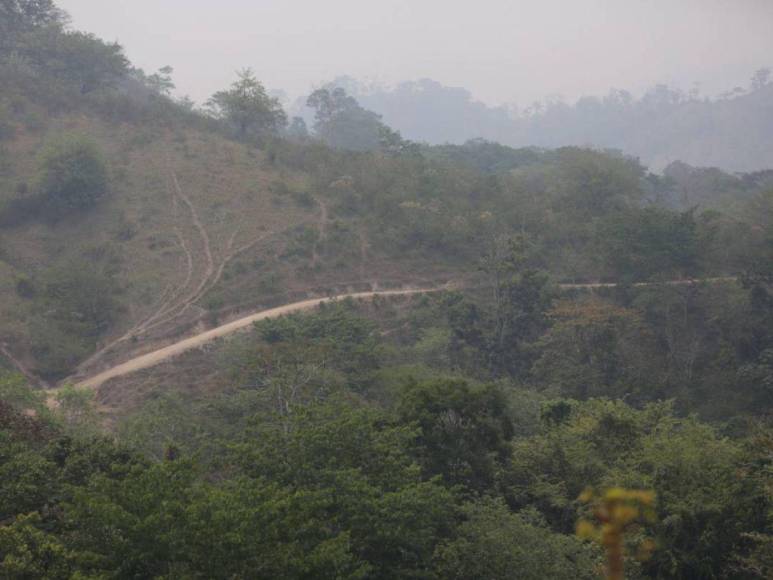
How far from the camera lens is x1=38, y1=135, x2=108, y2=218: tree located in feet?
101

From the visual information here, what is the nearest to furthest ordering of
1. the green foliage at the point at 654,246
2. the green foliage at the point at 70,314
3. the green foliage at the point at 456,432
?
the green foliage at the point at 456,432 → the green foliage at the point at 70,314 → the green foliage at the point at 654,246

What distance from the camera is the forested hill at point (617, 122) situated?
106 metres

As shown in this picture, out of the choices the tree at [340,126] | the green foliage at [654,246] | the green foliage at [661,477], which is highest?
the tree at [340,126]

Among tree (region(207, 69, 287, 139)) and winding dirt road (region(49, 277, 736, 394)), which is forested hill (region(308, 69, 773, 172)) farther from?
winding dirt road (region(49, 277, 736, 394))

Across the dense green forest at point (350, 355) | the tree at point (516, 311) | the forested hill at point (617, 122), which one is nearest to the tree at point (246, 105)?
the dense green forest at point (350, 355)

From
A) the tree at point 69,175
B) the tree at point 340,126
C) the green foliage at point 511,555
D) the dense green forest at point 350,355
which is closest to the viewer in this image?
the dense green forest at point 350,355

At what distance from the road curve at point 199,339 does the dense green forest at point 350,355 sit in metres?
0.48

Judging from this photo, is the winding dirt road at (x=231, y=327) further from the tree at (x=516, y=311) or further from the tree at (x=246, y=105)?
the tree at (x=246, y=105)

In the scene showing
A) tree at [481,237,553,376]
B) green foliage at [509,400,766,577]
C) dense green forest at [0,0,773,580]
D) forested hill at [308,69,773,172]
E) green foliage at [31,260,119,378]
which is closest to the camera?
dense green forest at [0,0,773,580]

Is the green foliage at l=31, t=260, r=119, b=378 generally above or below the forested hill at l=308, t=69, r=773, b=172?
below

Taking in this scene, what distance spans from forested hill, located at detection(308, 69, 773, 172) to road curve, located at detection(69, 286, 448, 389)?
80.8 metres

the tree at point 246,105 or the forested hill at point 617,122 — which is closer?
the tree at point 246,105

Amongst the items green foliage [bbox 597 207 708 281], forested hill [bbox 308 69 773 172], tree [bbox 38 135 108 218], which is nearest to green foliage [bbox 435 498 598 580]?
green foliage [bbox 597 207 708 281]

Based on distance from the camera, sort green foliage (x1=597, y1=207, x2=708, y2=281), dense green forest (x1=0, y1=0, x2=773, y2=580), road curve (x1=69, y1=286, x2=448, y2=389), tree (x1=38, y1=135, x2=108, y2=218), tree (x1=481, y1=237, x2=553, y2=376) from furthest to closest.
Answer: tree (x1=38, y1=135, x2=108, y2=218), green foliage (x1=597, y1=207, x2=708, y2=281), tree (x1=481, y1=237, x2=553, y2=376), road curve (x1=69, y1=286, x2=448, y2=389), dense green forest (x1=0, y1=0, x2=773, y2=580)
